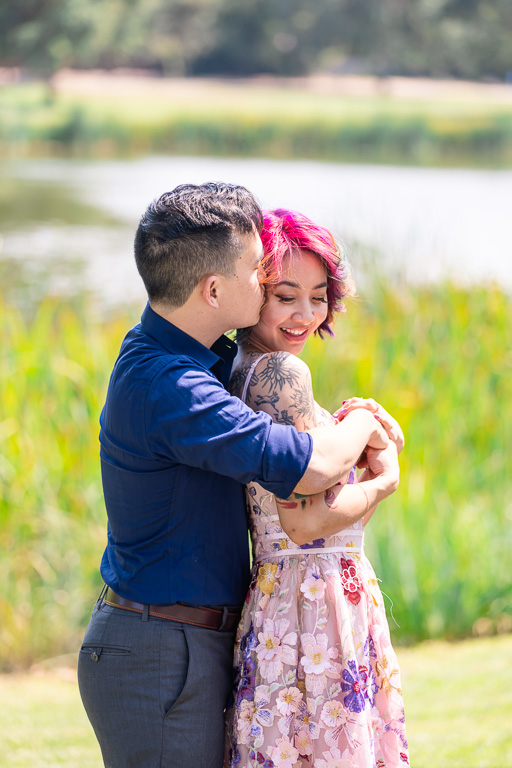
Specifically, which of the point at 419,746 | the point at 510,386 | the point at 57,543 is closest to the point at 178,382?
the point at 419,746

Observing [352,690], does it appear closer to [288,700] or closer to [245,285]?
[288,700]

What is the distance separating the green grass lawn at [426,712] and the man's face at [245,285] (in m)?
2.00

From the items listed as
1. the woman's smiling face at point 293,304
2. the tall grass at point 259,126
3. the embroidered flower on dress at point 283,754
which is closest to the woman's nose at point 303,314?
the woman's smiling face at point 293,304

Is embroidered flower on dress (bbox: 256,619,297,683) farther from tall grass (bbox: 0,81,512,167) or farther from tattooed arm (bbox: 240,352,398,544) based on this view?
tall grass (bbox: 0,81,512,167)

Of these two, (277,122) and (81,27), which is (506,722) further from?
(277,122)

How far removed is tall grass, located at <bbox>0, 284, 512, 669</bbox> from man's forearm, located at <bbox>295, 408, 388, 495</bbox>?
76.4 inches

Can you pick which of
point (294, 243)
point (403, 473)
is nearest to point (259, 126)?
Answer: point (403, 473)

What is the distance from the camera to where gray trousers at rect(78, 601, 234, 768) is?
5.24 feet

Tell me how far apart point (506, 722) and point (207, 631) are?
191 centimetres

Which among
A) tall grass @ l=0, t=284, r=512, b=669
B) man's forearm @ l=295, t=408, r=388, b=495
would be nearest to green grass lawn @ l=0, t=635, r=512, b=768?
tall grass @ l=0, t=284, r=512, b=669

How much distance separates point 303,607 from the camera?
167cm

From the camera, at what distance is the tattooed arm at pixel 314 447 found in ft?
5.12

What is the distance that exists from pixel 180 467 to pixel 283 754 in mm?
594

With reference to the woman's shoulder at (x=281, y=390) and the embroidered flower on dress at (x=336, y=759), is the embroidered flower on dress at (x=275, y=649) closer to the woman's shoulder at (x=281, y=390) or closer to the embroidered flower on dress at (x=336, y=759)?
the embroidered flower on dress at (x=336, y=759)
